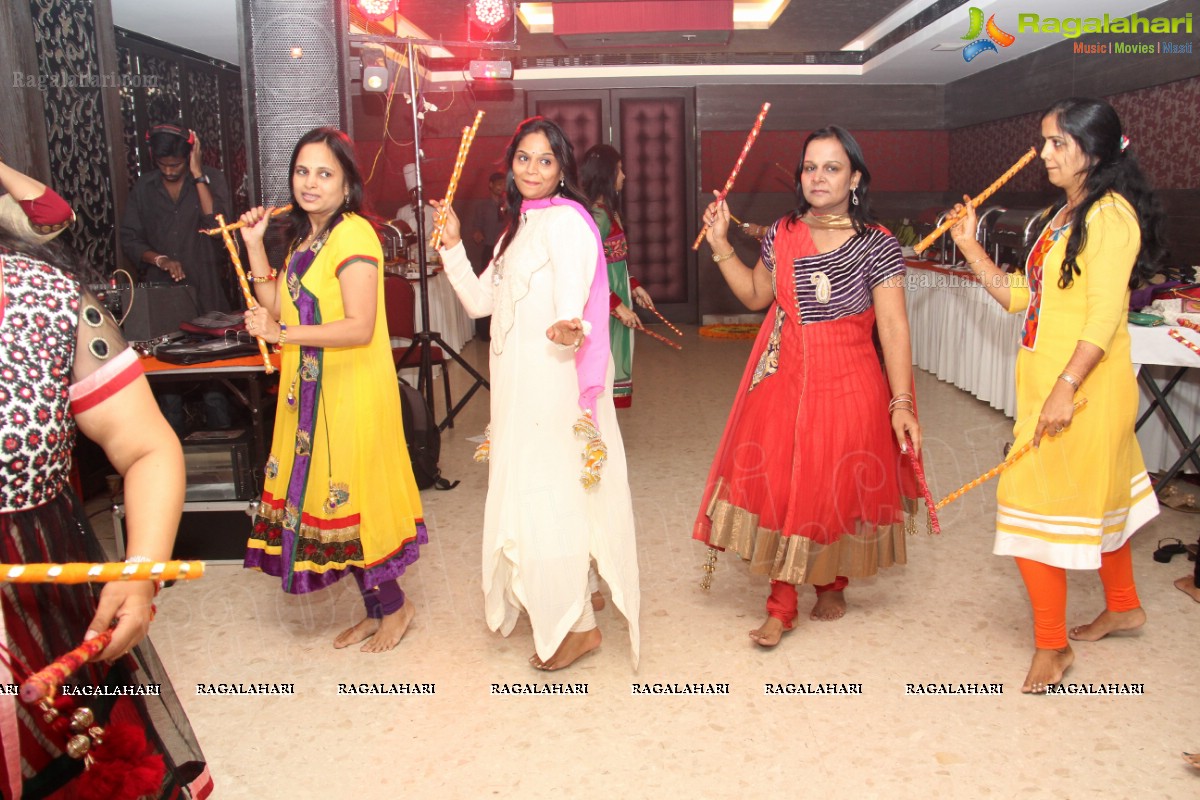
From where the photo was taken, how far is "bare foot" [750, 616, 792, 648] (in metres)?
2.77

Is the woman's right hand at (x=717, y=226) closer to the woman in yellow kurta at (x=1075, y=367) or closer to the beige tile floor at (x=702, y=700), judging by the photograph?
the woman in yellow kurta at (x=1075, y=367)

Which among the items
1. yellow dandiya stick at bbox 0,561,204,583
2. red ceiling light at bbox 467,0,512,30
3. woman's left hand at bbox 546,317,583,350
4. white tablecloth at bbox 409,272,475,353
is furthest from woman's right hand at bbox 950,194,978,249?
white tablecloth at bbox 409,272,475,353

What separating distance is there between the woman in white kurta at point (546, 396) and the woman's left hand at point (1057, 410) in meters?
1.05

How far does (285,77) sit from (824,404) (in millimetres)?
2827

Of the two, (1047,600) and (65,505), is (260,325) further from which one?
(1047,600)

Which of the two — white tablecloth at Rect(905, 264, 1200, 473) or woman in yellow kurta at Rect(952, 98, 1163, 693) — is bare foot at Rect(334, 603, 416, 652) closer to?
woman in yellow kurta at Rect(952, 98, 1163, 693)

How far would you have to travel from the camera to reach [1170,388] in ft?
12.9

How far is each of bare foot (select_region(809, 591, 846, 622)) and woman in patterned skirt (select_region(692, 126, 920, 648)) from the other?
0.19 metres

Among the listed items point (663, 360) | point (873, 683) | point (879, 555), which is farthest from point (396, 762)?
point (663, 360)

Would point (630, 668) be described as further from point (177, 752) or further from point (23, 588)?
point (23, 588)

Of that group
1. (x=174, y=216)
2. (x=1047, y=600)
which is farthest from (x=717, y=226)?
(x=174, y=216)

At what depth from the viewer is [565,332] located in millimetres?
2285

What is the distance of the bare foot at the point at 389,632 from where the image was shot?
2834 mm

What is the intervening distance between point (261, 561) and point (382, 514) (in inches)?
15.9
